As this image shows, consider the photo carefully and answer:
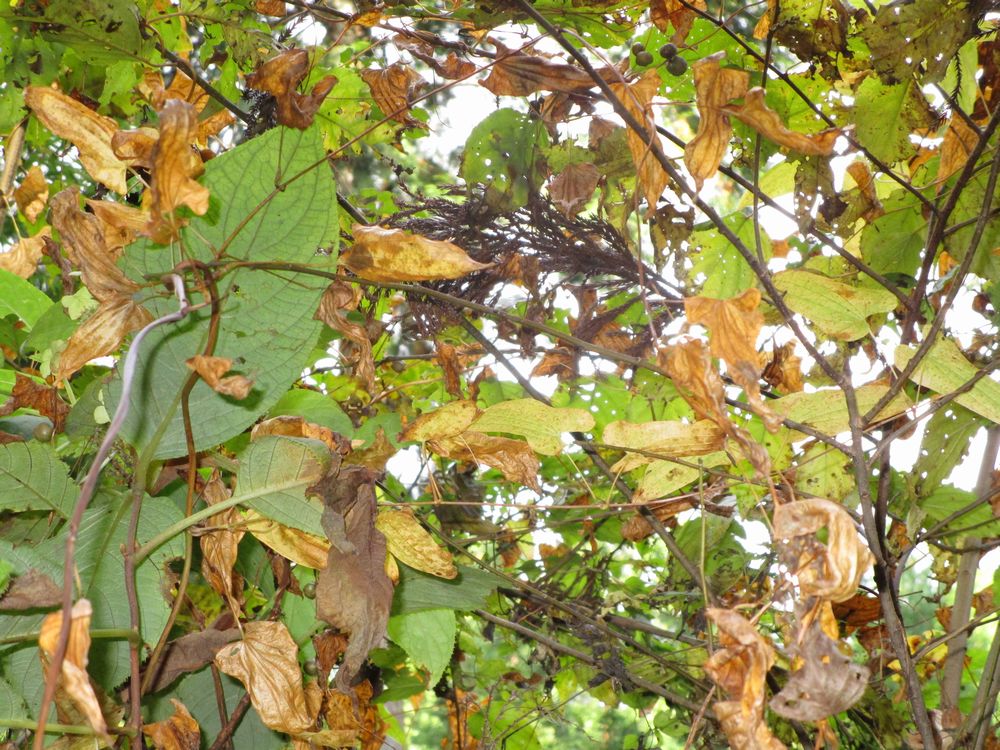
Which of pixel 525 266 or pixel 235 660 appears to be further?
pixel 525 266

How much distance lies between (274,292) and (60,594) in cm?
26

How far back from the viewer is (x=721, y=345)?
1.77ft

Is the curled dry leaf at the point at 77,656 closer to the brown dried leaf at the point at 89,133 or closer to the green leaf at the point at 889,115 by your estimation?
the brown dried leaf at the point at 89,133

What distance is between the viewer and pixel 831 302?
2.68 feet

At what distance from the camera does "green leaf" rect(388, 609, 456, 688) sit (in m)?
0.83

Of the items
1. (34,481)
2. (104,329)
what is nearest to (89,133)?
(104,329)

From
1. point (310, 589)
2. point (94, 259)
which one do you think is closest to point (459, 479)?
point (310, 589)

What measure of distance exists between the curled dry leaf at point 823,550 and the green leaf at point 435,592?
332 mm

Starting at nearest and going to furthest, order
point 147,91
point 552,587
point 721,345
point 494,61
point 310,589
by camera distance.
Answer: point 721,345 → point 310,589 → point 494,61 → point 147,91 → point 552,587

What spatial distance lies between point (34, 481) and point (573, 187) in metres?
0.60

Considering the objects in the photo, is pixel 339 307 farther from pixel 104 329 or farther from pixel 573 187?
pixel 573 187

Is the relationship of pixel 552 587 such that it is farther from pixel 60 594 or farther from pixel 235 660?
pixel 60 594

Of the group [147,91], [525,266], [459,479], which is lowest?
[459,479]

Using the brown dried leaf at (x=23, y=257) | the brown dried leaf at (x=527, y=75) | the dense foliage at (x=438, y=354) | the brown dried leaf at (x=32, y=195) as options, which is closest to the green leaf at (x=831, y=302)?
the dense foliage at (x=438, y=354)
